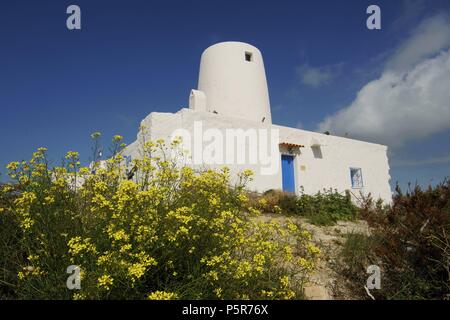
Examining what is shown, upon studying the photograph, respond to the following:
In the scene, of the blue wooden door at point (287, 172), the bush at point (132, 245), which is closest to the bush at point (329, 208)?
the blue wooden door at point (287, 172)

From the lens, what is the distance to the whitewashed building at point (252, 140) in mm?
10328

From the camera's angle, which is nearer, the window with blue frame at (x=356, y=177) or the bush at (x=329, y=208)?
the bush at (x=329, y=208)

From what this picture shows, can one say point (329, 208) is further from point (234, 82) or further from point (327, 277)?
point (234, 82)

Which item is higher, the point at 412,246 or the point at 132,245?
the point at 132,245

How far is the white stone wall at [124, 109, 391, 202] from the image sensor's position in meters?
10.1

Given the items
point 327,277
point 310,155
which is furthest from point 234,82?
point 327,277

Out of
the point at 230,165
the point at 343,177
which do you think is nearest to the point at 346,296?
the point at 230,165

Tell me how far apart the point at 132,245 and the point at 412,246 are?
131 inches

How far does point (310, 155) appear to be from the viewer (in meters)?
13.1

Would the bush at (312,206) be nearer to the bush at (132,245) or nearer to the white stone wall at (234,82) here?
the white stone wall at (234,82)

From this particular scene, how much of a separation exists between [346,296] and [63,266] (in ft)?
10.2

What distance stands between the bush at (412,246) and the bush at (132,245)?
4.48 ft
